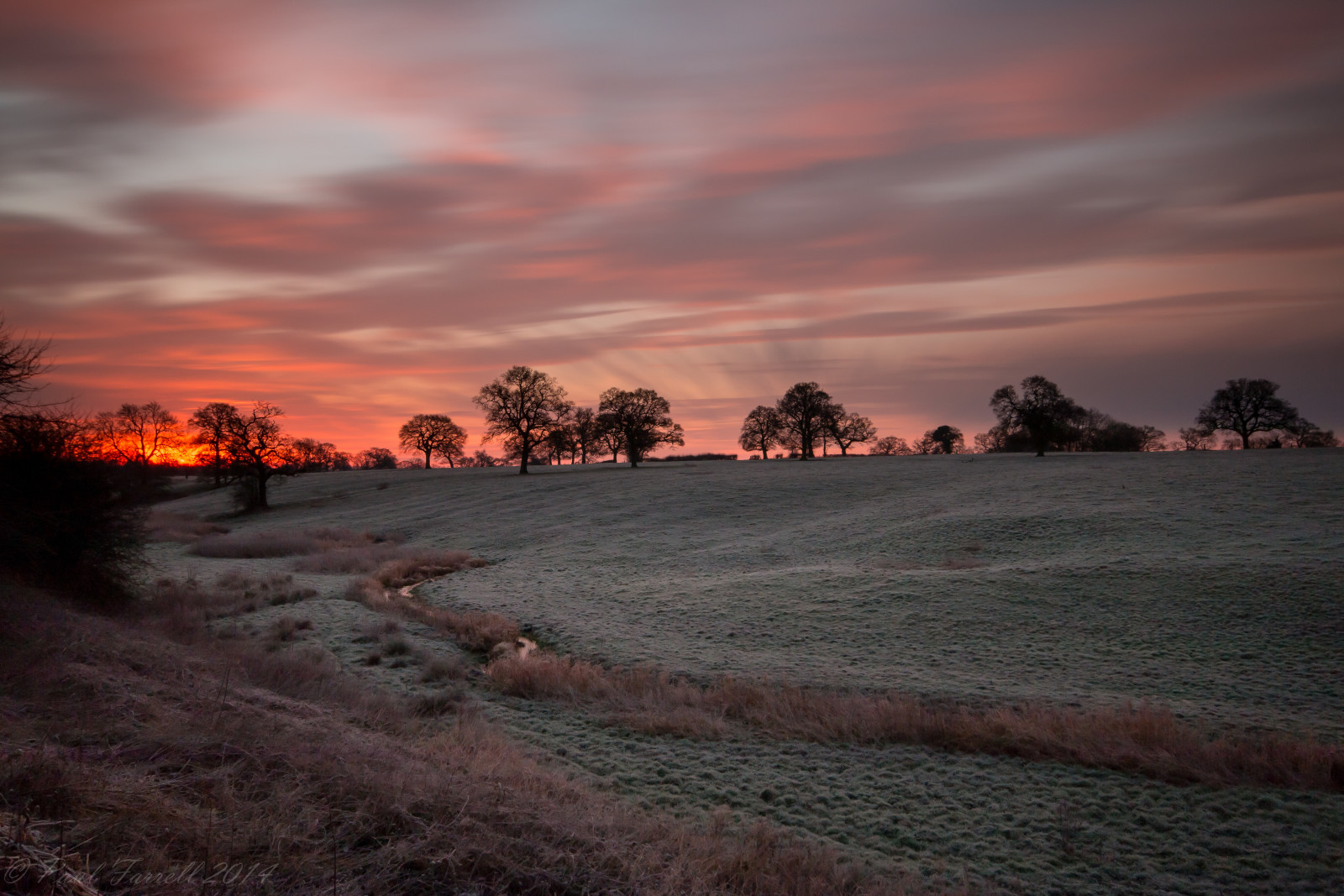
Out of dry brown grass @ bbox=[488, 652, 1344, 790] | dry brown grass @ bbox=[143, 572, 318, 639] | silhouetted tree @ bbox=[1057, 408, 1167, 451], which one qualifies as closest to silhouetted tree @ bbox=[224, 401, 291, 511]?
dry brown grass @ bbox=[143, 572, 318, 639]

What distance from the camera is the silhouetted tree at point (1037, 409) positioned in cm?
6325

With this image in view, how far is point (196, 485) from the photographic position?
86125mm

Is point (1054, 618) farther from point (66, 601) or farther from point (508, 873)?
point (66, 601)

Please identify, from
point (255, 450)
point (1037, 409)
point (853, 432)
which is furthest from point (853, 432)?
point (255, 450)

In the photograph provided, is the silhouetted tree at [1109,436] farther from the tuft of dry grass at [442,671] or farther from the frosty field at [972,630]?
the tuft of dry grass at [442,671]

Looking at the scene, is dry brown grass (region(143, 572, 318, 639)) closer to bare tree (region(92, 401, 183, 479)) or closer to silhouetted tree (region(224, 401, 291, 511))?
silhouetted tree (region(224, 401, 291, 511))

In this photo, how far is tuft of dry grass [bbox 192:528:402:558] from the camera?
116 ft

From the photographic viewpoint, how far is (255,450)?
60.8 meters

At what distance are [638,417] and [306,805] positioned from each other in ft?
224

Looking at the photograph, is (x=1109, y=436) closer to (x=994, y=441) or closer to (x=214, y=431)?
(x=994, y=441)

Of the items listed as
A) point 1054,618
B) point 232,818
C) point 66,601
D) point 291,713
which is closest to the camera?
point 232,818

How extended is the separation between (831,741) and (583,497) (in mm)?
40042

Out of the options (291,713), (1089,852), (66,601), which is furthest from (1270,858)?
(66,601)

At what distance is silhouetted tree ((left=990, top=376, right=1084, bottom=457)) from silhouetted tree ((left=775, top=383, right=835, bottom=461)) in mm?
20272
